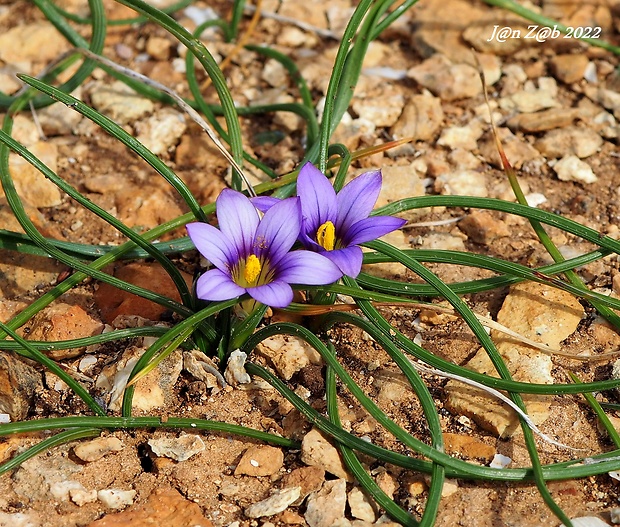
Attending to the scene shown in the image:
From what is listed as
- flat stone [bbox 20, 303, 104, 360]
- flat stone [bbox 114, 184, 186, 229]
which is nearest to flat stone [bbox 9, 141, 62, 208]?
flat stone [bbox 114, 184, 186, 229]

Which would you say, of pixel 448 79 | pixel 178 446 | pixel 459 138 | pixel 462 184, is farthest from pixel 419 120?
pixel 178 446

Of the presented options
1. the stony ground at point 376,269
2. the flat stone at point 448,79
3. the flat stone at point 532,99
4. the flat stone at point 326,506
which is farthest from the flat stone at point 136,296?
the flat stone at point 532,99

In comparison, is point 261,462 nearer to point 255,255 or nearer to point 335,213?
point 255,255

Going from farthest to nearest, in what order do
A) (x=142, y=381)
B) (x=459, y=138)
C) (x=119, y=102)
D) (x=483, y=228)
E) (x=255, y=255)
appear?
1. (x=119, y=102)
2. (x=459, y=138)
3. (x=483, y=228)
4. (x=142, y=381)
5. (x=255, y=255)

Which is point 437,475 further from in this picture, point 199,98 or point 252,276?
point 199,98

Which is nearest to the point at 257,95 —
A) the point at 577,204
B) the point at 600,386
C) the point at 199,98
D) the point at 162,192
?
the point at 199,98

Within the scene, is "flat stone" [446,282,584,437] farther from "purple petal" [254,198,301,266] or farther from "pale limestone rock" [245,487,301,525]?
"purple petal" [254,198,301,266]

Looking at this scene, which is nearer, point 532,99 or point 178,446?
point 178,446
